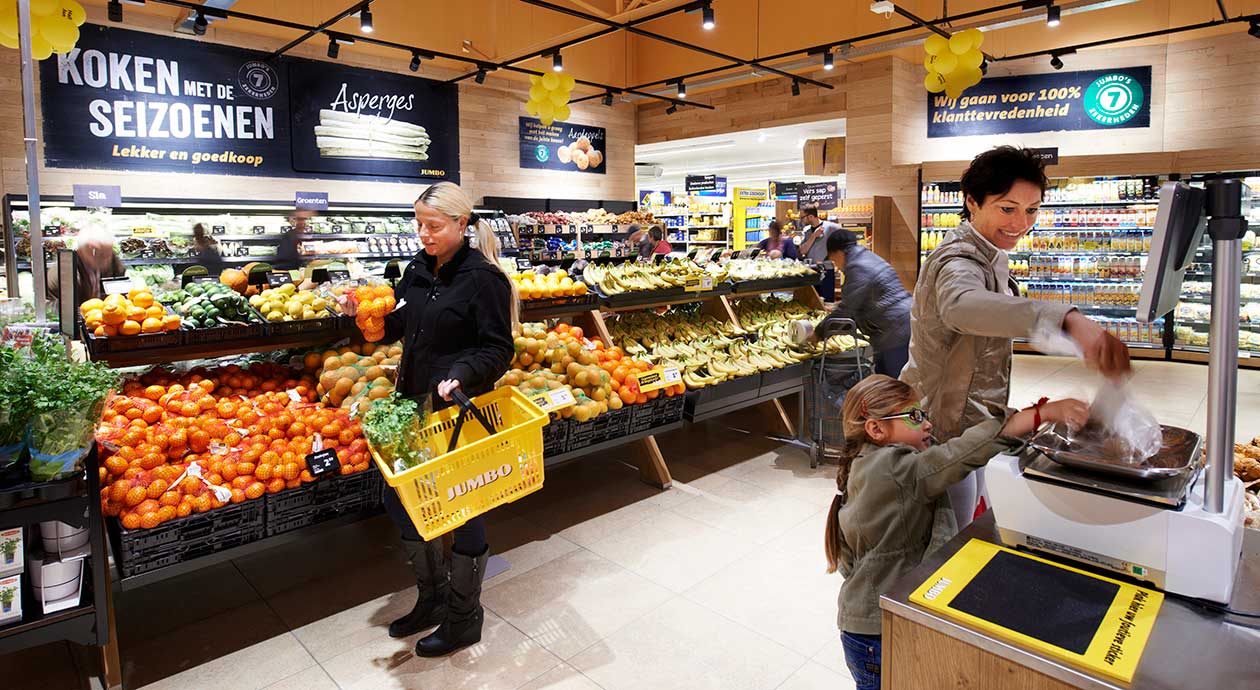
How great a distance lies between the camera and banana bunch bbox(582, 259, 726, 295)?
4.85 metres

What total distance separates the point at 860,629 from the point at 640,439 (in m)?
2.85

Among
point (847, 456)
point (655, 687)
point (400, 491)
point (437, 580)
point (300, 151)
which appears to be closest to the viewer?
point (847, 456)

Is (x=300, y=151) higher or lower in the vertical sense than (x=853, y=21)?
lower

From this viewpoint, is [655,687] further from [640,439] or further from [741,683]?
[640,439]

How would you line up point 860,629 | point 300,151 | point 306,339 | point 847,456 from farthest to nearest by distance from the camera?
point 300,151 < point 306,339 < point 847,456 < point 860,629

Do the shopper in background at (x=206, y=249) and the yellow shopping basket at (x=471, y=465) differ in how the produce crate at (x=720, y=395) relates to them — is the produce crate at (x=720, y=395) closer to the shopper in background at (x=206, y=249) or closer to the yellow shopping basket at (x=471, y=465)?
the yellow shopping basket at (x=471, y=465)

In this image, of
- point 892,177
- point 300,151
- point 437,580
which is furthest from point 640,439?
point 892,177

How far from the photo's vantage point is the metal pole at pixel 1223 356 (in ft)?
4.10

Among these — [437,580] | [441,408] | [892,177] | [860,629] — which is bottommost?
[437,580]

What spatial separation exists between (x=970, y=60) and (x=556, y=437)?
5915mm

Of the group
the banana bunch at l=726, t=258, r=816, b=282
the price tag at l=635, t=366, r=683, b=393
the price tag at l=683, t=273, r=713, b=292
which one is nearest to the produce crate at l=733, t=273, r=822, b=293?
the banana bunch at l=726, t=258, r=816, b=282

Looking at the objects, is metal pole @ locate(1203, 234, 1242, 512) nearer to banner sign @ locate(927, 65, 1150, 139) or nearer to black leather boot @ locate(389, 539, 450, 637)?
black leather boot @ locate(389, 539, 450, 637)

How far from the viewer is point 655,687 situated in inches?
102

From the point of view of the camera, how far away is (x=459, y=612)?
2.83 metres
